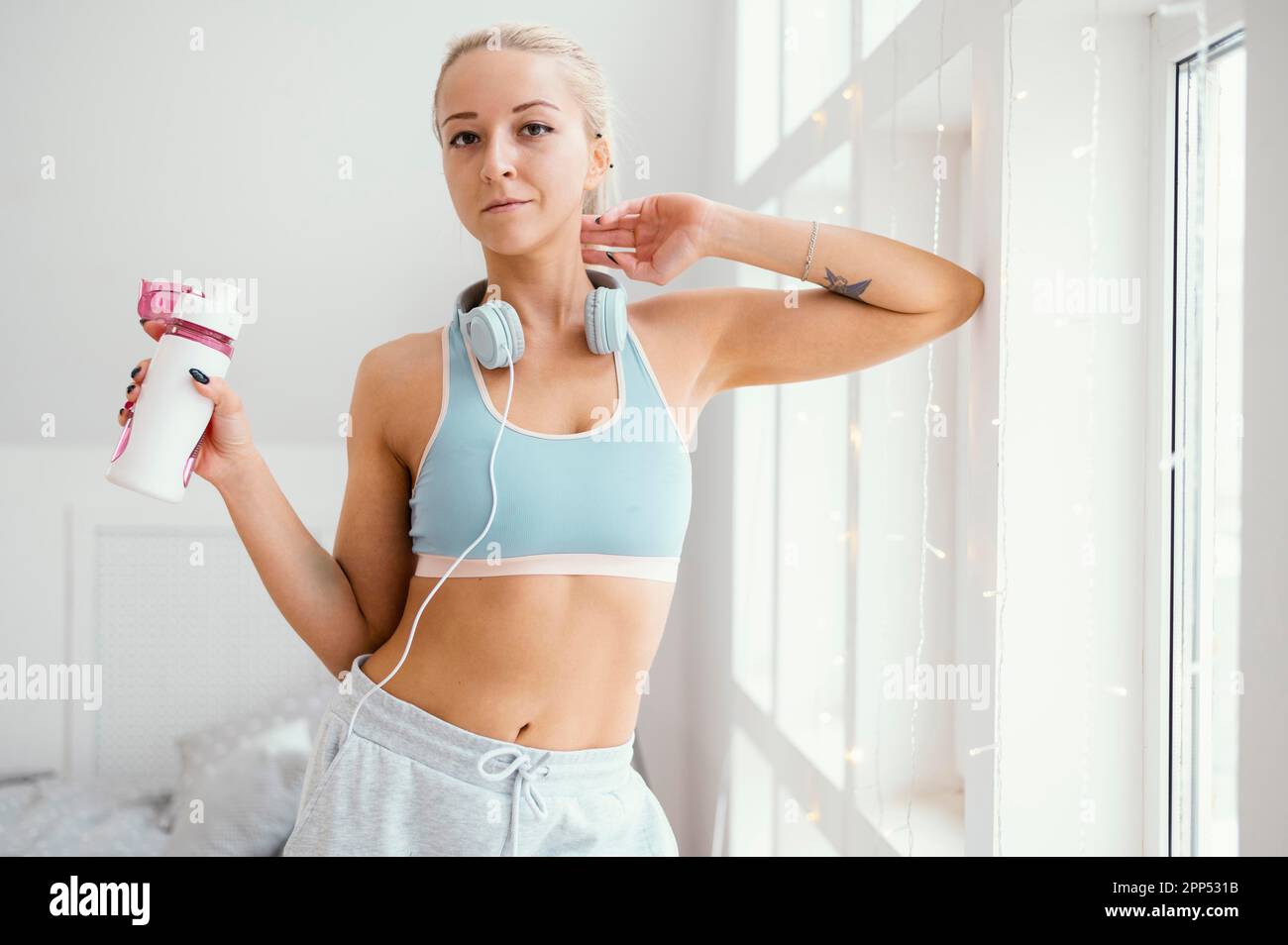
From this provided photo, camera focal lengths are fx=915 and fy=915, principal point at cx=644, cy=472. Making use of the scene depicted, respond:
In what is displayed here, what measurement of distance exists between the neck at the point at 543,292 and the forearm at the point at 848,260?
15 centimetres

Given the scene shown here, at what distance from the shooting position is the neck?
2.99ft

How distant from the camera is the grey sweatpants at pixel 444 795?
838mm

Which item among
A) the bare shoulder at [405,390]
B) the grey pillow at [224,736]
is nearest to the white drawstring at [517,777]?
the bare shoulder at [405,390]

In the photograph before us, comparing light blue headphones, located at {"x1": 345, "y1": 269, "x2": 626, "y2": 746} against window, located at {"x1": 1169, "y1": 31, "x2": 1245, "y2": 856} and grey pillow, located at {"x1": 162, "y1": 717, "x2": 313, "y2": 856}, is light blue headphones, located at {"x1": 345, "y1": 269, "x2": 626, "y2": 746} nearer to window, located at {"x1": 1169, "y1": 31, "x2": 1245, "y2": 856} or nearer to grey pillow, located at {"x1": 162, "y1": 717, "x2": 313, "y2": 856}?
window, located at {"x1": 1169, "y1": 31, "x2": 1245, "y2": 856}

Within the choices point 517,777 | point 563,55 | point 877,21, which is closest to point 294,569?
point 517,777

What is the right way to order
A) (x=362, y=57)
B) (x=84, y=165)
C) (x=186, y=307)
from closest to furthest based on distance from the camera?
(x=186, y=307), (x=362, y=57), (x=84, y=165)

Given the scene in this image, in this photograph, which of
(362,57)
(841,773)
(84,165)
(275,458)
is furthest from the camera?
(275,458)

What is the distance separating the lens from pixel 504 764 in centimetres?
85

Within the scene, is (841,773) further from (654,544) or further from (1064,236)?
(1064,236)

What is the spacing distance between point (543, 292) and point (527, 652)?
355 millimetres

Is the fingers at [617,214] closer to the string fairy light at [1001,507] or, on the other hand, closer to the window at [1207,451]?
the string fairy light at [1001,507]
